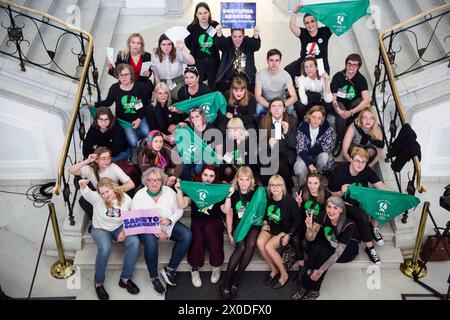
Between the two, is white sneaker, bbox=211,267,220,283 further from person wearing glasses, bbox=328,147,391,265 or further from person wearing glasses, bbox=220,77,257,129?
person wearing glasses, bbox=220,77,257,129

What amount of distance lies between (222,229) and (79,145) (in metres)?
2.25

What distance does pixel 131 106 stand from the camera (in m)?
6.89

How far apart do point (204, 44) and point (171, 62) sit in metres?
Answer: 0.48

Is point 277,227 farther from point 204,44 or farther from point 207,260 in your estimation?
point 204,44

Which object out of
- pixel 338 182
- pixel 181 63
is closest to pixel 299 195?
pixel 338 182

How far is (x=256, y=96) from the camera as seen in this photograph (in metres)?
7.08

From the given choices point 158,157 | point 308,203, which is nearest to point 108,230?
point 158,157

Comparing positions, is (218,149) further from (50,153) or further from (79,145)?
(50,153)

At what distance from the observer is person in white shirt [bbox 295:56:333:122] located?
22.9ft

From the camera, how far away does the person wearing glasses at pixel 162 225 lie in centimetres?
621

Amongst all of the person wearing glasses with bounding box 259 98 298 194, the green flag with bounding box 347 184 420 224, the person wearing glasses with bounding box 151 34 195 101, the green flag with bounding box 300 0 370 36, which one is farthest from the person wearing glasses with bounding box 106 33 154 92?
the green flag with bounding box 347 184 420 224

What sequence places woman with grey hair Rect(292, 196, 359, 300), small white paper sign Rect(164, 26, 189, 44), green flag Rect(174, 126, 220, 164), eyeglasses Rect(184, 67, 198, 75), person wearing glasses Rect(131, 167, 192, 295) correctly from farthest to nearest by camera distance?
small white paper sign Rect(164, 26, 189, 44)
eyeglasses Rect(184, 67, 198, 75)
green flag Rect(174, 126, 220, 164)
person wearing glasses Rect(131, 167, 192, 295)
woman with grey hair Rect(292, 196, 359, 300)

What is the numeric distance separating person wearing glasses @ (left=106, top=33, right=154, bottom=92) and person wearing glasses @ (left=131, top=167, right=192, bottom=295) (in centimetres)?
140

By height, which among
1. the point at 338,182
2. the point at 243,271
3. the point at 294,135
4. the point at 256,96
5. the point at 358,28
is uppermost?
the point at 358,28
